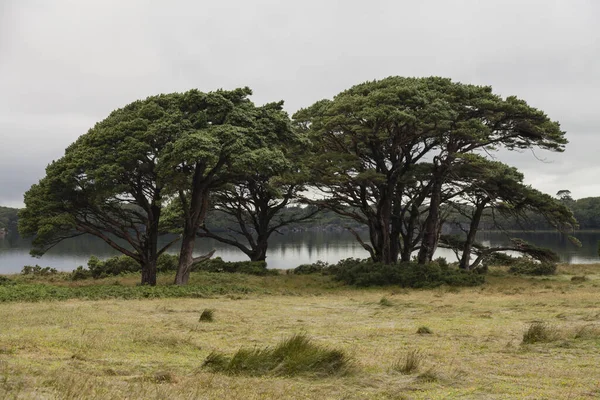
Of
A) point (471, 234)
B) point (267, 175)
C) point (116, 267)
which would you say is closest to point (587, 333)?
point (267, 175)

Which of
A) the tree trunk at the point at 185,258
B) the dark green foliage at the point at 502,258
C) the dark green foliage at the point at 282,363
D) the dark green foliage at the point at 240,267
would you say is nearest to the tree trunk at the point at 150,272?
the tree trunk at the point at 185,258

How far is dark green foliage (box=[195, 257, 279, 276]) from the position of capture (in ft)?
110

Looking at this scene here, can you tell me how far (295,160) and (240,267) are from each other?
10.1m

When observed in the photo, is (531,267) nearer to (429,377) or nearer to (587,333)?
(587,333)

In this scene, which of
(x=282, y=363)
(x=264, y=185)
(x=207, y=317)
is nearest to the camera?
(x=282, y=363)

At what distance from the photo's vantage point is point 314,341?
34.9 ft

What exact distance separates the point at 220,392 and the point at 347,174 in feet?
72.9

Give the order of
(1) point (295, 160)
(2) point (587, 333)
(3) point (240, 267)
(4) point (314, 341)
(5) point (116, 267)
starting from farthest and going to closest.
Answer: (5) point (116, 267) → (3) point (240, 267) → (1) point (295, 160) → (2) point (587, 333) → (4) point (314, 341)

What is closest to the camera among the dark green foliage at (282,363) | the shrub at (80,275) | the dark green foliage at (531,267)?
the dark green foliage at (282,363)

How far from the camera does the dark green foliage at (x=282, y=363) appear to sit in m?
7.70

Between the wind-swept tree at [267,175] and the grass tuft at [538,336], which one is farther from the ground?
the wind-swept tree at [267,175]

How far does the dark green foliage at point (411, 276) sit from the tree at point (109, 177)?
37.4 ft

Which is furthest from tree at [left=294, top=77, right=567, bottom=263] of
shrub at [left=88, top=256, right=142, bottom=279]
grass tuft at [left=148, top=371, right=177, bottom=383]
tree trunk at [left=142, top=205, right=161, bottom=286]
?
grass tuft at [left=148, top=371, right=177, bottom=383]

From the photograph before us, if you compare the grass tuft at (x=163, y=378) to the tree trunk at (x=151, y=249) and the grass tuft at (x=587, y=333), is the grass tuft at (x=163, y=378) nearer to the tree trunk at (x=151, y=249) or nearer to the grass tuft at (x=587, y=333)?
the grass tuft at (x=587, y=333)
